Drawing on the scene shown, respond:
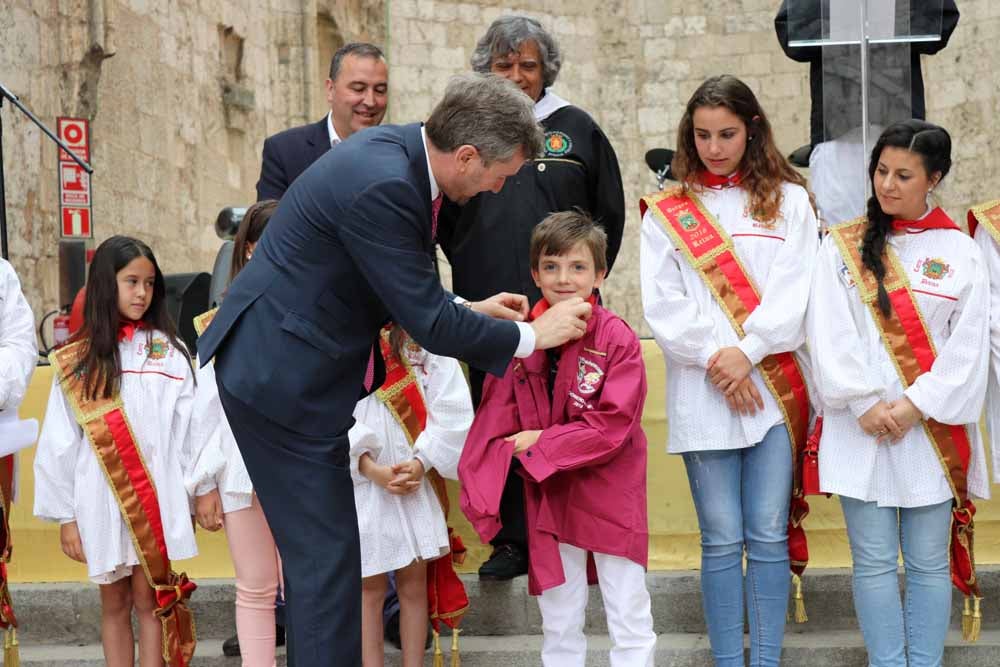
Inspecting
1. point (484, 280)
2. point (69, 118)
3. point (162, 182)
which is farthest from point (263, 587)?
point (162, 182)

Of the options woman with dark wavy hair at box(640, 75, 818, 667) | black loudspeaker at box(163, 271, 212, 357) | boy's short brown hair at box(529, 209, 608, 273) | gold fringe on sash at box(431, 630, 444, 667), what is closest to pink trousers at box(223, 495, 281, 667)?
gold fringe on sash at box(431, 630, 444, 667)

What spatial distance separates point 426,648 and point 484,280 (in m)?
1.29

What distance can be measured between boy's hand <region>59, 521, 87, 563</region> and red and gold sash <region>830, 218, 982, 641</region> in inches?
103

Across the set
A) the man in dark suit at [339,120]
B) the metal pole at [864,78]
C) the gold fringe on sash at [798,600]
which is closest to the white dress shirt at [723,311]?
the metal pole at [864,78]

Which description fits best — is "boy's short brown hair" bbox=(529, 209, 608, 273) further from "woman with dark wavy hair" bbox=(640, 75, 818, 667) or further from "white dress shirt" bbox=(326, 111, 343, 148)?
"white dress shirt" bbox=(326, 111, 343, 148)

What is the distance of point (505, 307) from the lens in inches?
154

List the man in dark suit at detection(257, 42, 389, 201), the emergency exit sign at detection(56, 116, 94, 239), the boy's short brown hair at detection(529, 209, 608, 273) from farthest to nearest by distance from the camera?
1. the emergency exit sign at detection(56, 116, 94, 239)
2. the man in dark suit at detection(257, 42, 389, 201)
3. the boy's short brown hair at detection(529, 209, 608, 273)

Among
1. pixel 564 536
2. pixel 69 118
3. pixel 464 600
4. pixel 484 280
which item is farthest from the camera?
pixel 69 118

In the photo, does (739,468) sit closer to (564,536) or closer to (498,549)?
(564,536)

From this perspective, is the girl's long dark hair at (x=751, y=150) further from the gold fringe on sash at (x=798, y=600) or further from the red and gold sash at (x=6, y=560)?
the red and gold sash at (x=6, y=560)

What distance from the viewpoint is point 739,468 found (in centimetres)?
434

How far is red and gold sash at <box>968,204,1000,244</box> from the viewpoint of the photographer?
170 inches

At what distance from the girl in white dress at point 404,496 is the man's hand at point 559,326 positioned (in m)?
0.87

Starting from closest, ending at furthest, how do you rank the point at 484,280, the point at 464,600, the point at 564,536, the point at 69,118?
the point at 564,536, the point at 464,600, the point at 484,280, the point at 69,118
